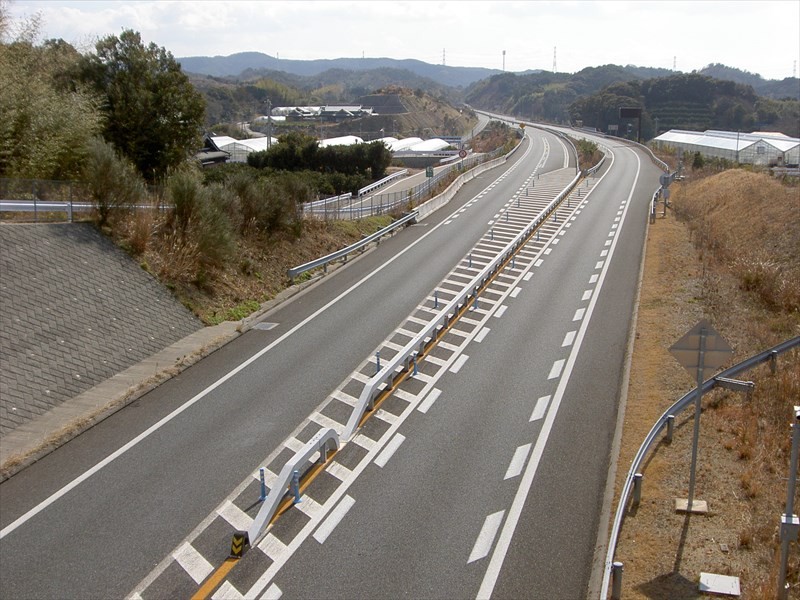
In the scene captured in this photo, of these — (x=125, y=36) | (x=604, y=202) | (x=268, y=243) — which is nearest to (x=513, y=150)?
→ (x=604, y=202)

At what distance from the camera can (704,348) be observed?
10.4m

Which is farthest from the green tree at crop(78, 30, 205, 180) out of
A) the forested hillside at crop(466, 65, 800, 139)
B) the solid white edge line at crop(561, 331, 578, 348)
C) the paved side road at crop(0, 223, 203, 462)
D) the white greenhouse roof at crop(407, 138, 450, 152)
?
the forested hillside at crop(466, 65, 800, 139)

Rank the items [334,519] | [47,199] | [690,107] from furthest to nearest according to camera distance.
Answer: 1. [690,107]
2. [47,199]
3. [334,519]

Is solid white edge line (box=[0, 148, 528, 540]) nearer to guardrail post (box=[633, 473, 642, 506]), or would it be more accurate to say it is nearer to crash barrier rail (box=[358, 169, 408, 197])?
guardrail post (box=[633, 473, 642, 506])

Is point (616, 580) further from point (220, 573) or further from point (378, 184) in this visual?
point (378, 184)

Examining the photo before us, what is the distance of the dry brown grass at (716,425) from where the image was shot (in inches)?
393

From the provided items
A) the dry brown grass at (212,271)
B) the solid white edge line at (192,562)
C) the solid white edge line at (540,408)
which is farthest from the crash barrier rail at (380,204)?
the solid white edge line at (192,562)

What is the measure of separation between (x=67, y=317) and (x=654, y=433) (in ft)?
41.9

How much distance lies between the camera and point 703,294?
23672mm

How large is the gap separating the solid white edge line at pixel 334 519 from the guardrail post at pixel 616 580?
3.87 m

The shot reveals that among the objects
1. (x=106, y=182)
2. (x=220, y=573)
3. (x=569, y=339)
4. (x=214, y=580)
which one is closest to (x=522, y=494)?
(x=220, y=573)

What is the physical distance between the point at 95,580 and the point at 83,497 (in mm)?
2367

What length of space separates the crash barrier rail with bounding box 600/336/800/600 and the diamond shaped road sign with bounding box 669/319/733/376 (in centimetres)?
194

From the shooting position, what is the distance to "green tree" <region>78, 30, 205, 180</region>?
3297 cm
